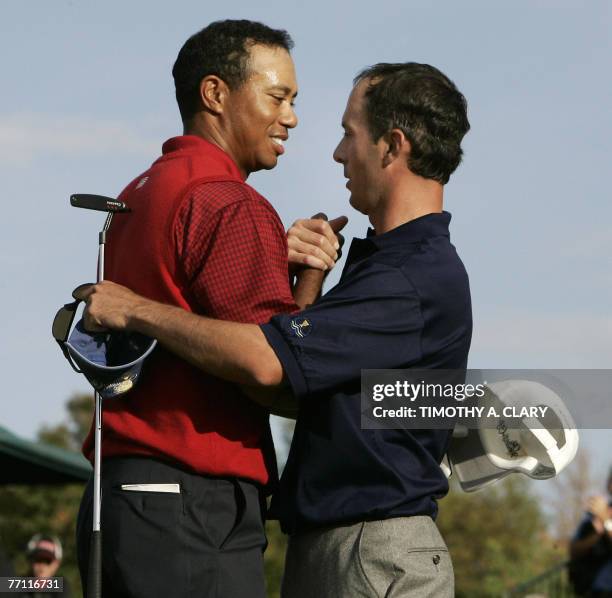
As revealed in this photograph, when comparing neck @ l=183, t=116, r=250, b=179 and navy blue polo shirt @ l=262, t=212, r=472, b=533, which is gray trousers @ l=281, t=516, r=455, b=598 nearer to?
navy blue polo shirt @ l=262, t=212, r=472, b=533

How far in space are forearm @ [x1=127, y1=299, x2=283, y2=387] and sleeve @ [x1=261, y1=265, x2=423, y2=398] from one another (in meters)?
0.04

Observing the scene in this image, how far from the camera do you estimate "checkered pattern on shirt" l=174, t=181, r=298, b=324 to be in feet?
12.2

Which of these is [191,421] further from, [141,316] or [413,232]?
[413,232]

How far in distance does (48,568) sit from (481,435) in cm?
920

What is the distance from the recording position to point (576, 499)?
1864 inches

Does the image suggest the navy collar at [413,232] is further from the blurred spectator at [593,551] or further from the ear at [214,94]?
the blurred spectator at [593,551]

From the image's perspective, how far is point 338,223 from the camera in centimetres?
434

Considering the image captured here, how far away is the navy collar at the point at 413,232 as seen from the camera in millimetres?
3980

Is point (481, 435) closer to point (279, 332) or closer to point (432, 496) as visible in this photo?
point (432, 496)

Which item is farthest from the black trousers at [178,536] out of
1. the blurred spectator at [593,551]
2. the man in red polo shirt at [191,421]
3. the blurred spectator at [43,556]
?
the blurred spectator at [43,556]

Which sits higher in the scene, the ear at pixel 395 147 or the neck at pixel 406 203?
the ear at pixel 395 147

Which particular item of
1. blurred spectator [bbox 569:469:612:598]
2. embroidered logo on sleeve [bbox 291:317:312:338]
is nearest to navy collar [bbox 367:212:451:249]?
embroidered logo on sleeve [bbox 291:317:312:338]

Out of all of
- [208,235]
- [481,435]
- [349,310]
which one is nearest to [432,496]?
[481,435]

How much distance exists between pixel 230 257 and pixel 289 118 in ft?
2.86
